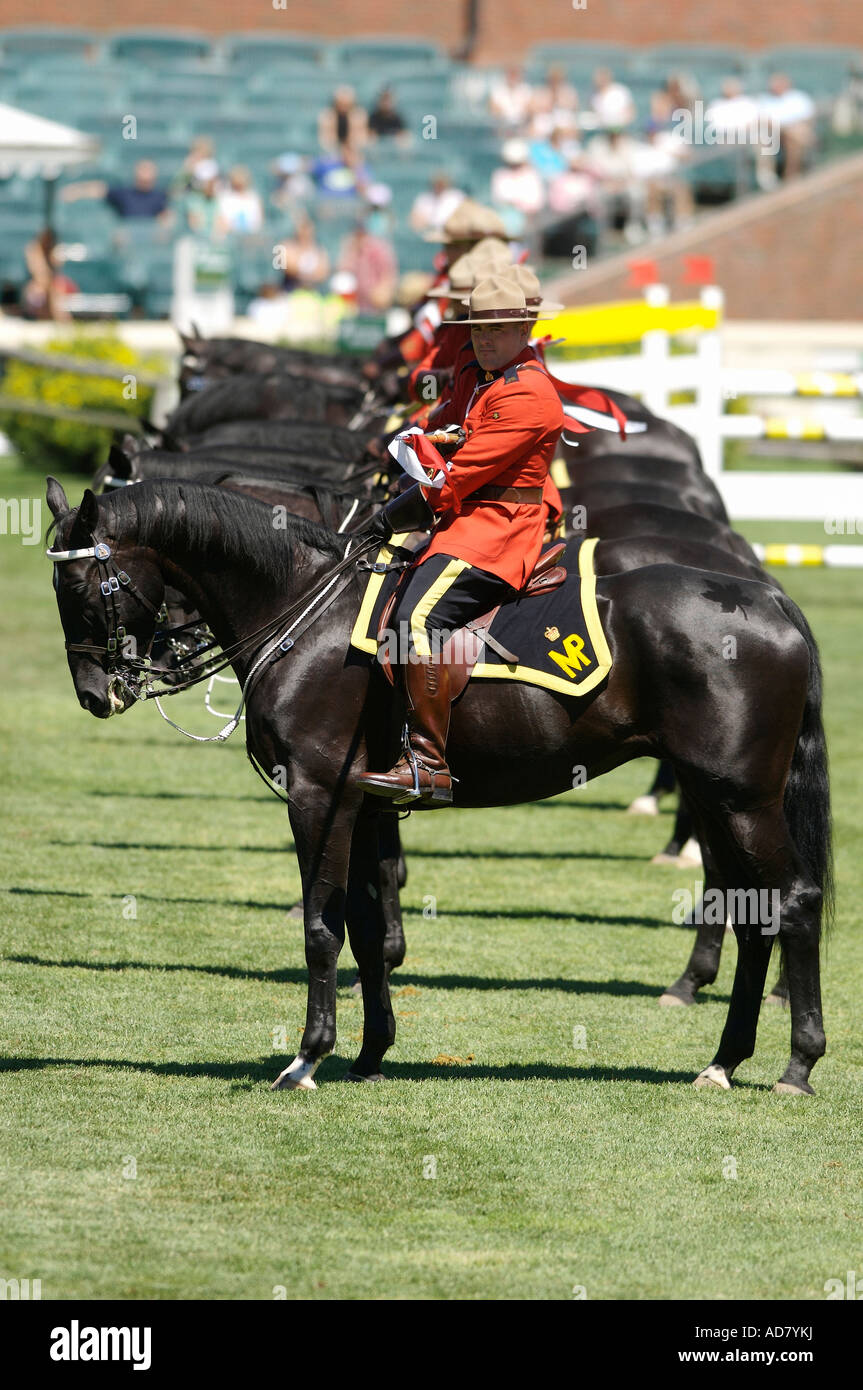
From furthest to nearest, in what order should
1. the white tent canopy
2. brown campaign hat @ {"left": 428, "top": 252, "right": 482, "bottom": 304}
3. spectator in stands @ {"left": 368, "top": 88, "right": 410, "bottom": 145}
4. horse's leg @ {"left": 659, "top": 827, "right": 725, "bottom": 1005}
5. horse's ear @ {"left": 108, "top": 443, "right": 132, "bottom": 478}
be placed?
spectator in stands @ {"left": 368, "top": 88, "right": 410, "bottom": 145}, the white tent canopy, brown campaign hat @ {"left": 428, "top": 252, "right": 482, "bottom": 304}, horse's leg @ {"left": 659, "top": 827, "right": 725, "bottom": 1005}, horse's ear @ {"left": 108, "top": 443, "right": 132, "bottom": 478}

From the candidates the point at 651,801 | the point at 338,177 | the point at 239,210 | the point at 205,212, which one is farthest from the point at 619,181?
the point at 651,801

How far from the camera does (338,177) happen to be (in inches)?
1081

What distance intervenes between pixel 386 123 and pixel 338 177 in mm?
2647

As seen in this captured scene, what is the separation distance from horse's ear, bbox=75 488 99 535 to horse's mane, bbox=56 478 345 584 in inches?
2.9

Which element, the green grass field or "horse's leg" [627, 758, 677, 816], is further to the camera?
"horse's leg" [627, 758, 677, 816]

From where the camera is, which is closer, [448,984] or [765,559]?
[448,984]

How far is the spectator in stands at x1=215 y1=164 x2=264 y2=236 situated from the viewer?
86.5 ft

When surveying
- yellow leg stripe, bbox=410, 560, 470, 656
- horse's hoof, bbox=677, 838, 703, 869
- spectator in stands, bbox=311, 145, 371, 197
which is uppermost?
yellow leg stripe, bbox=410, 560, 470, 656

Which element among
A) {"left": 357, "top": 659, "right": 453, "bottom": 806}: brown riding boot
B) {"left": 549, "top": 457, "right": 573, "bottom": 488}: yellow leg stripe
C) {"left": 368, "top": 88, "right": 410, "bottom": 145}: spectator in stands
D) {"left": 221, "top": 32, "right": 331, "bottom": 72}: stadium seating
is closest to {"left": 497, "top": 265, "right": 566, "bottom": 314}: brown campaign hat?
{"left": 357, "top": 659, "right": 453, "bottom": 806}: brown riding boot

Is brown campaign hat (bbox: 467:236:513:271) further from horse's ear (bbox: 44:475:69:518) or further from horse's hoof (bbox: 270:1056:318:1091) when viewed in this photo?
horse's hoof (bbox: 270:1056:318:1091)

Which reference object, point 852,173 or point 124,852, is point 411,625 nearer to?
point 124,852
